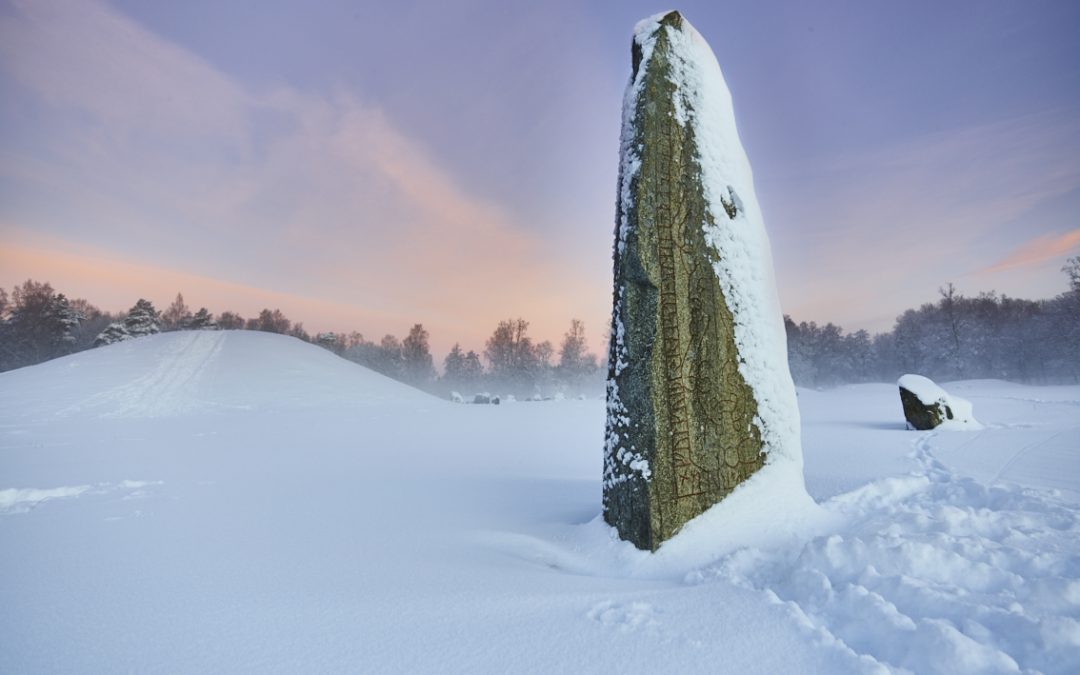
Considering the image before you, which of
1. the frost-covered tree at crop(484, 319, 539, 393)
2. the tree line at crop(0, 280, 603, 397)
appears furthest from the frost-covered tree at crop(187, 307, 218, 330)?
the frost-covered tree at crop(484, 319, 539, 393)

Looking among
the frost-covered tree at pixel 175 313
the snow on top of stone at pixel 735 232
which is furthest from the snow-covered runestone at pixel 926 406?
the frost-covered tree at pixel 175 313

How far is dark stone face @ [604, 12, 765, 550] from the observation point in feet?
11.3

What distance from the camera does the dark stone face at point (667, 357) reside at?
344 centimetres

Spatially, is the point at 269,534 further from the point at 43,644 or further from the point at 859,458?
the point at 859,458

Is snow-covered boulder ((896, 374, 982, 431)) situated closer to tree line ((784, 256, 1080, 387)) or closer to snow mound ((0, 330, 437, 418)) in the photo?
snow mound ((0, 330, 437, 418))

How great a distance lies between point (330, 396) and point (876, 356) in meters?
62.4

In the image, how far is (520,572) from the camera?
2828 millimetres

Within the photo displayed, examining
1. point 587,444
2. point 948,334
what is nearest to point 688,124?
point 587,444

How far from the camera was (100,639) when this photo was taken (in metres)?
1.97

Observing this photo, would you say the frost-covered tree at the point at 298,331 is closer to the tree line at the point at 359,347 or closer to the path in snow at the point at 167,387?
the tree line at the point at 359,347

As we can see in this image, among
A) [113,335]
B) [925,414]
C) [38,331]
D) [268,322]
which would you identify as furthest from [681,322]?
[268,322]

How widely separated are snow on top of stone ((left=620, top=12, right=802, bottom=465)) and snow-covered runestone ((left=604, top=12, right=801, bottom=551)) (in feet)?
0.05

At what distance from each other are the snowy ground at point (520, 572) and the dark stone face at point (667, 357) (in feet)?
1.09

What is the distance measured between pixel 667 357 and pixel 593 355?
5955cm
